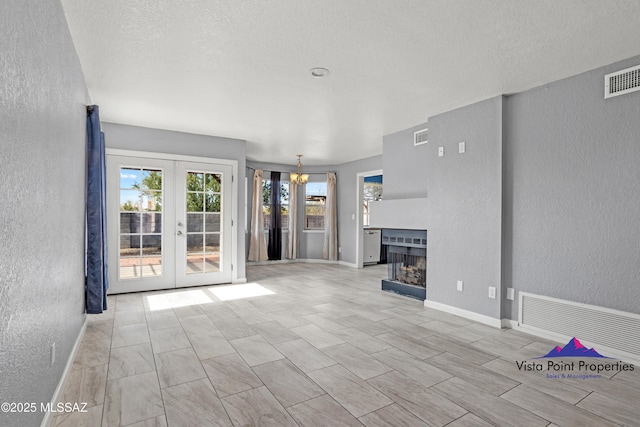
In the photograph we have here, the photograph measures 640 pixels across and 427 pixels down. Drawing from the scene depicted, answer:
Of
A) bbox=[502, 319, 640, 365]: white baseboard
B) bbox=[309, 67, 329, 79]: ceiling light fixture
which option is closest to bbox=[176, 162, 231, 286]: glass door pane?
bbox=[309, 67, 329, 79]: ceiling light fixture

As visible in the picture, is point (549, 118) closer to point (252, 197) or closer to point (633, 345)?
point (633, 345)

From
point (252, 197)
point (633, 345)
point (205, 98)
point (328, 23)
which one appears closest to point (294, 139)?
point (205, 98)

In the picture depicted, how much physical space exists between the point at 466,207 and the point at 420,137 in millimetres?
1401

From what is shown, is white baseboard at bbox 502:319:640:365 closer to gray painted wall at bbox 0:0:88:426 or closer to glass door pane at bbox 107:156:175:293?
gray painted wall at bbox 0:0:88:426

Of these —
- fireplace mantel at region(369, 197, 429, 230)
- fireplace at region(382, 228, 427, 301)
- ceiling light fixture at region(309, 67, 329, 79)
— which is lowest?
fireplace at region(382, 228, 427, 301)

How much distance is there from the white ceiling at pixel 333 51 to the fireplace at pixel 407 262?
176 cm

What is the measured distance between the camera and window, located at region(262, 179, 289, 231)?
326 inches

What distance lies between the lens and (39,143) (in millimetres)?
1665

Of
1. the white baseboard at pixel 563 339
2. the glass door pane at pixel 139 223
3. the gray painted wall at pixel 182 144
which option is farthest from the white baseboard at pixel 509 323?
the glass door pane at pixel 139 223

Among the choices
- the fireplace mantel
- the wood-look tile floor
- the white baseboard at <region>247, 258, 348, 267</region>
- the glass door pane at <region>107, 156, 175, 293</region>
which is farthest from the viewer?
the white baseboard at <region>247, 258, 348, 267</region>

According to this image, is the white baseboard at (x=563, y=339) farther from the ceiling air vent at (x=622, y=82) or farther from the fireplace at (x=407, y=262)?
the ceiling air vent at (x=622, y=82)

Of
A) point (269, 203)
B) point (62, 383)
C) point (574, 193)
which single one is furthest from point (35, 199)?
point (269, 203)

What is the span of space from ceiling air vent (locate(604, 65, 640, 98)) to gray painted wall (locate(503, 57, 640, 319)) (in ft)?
0.14

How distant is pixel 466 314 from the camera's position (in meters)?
3.94
